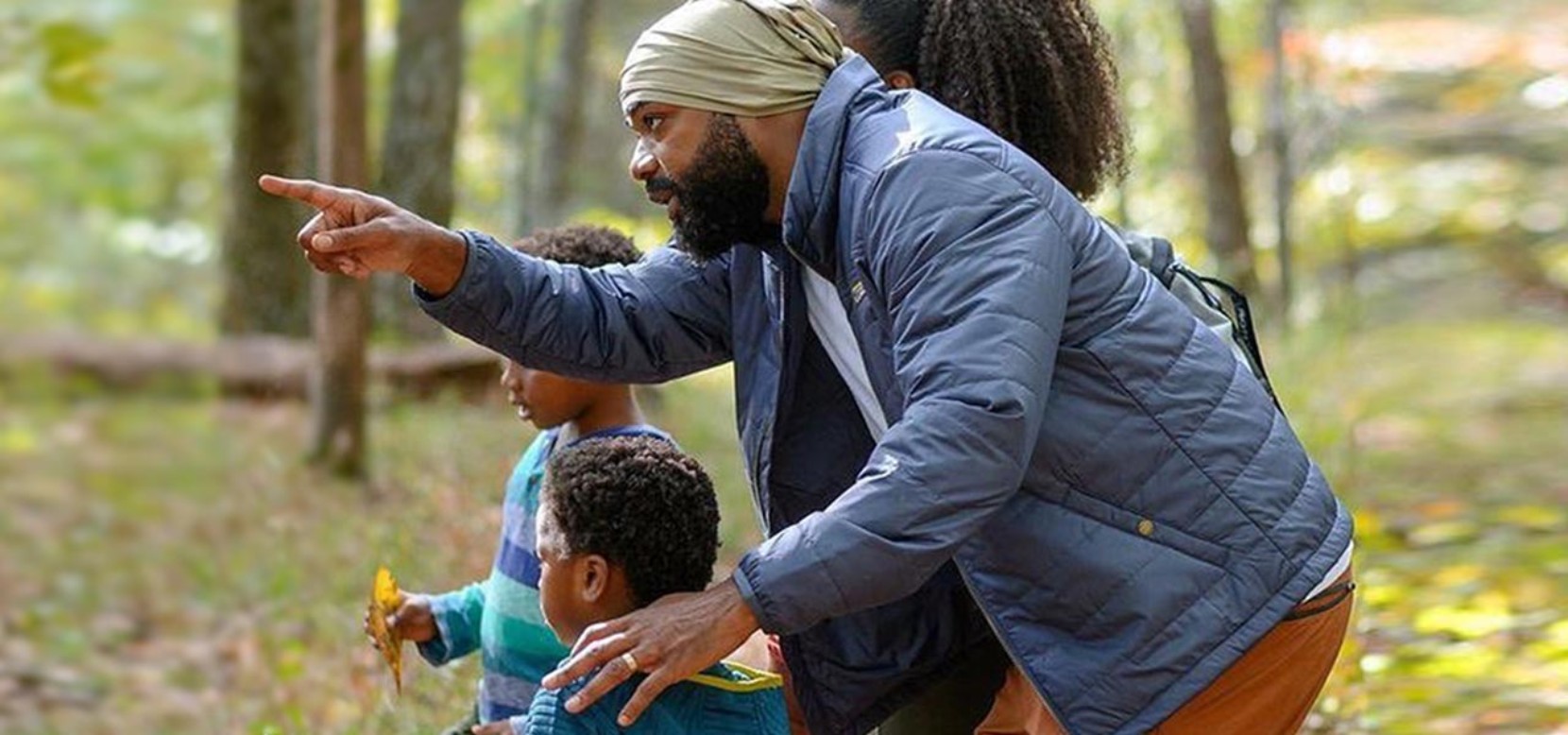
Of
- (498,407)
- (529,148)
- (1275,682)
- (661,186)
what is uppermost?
(661,186)

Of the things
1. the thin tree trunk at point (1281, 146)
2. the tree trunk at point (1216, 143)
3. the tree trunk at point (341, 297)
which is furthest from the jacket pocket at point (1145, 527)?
the tree trunk at point (1216, 143)

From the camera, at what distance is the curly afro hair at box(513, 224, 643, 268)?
4.16 metres

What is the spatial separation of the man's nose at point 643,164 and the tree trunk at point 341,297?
5979 millimetres

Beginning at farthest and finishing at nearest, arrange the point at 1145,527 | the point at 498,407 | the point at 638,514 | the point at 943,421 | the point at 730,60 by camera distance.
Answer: the point at 498,407 → the point at 638,514 → the point at 730,60 → the point at 1145,527 → the point at 943,421

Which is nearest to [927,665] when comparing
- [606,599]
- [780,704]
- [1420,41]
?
[780,704]

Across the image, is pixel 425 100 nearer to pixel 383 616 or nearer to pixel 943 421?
pixel 383 616

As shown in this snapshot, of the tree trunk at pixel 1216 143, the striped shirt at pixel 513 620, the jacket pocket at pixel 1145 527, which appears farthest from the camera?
the tree trunk at pixel 1216 143

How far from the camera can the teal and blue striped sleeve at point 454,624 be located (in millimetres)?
4016

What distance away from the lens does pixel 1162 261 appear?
3.34m

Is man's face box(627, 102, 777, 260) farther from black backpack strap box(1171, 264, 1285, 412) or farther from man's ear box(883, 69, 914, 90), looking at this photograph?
black backpack strap box(1171, 264, 1285, 412)

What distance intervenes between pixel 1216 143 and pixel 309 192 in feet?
41.4

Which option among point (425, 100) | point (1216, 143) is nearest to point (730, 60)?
point (425, 100)

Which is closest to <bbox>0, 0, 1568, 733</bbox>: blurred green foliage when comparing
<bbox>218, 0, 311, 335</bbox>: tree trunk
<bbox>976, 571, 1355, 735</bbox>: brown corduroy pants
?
<bbox>218, 0, 311, 335</bbox>: tree trunk

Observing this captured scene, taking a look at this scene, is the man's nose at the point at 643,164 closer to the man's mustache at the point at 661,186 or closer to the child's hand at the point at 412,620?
the man's mustache at the point at 661,186
